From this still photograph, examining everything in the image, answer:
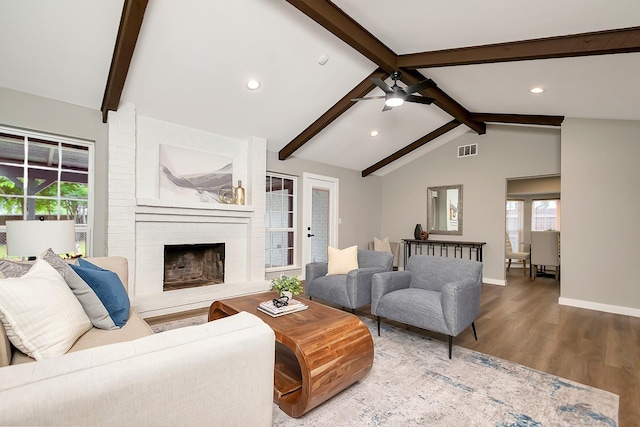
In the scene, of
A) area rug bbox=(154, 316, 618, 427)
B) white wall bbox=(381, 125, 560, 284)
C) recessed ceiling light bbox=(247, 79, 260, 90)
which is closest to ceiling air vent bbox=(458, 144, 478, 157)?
white wall bbox=(381, 125, 560, 284)

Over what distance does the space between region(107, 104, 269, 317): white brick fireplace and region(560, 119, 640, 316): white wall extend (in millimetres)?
4560

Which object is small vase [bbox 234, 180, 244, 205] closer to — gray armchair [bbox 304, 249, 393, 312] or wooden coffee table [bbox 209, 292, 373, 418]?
gray armchair [bbox 304, 249, 393, 312]

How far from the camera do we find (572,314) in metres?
3.97


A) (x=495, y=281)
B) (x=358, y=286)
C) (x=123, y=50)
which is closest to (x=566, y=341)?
(x=358, y=286)

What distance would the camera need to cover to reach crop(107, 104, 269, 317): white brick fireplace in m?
3.71

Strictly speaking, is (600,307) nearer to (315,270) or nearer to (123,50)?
(315,270)

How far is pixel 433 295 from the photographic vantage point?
9.78 ft

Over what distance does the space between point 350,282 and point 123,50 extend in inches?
128

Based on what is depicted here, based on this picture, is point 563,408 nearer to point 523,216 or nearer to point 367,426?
point 367,426

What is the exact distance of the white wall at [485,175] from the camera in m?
5.46

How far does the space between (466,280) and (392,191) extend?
15.7 ft

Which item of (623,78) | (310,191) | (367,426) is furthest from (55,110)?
(623,78)

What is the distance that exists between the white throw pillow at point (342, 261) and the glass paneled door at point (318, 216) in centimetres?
194

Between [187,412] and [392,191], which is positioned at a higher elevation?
[392,191]
